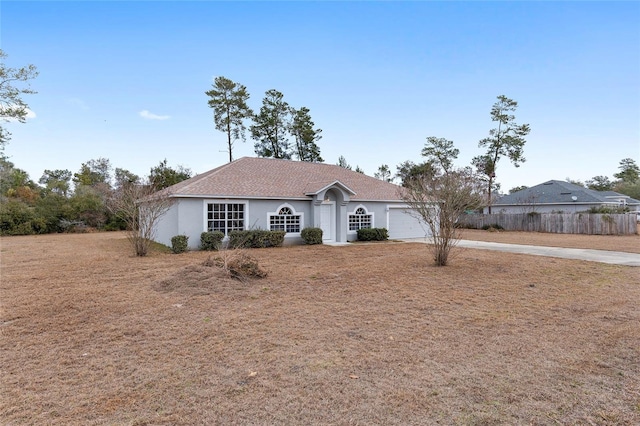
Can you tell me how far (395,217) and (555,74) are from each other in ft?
37.0

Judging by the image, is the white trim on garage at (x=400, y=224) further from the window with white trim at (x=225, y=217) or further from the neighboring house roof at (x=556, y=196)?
the neighboring house roof at (x=556, y=196)

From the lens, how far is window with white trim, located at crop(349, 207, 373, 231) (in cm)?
→ 2039

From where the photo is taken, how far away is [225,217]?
16828mm

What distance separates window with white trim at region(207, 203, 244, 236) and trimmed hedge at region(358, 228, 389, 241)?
23.3 ft

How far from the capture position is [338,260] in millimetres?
12672

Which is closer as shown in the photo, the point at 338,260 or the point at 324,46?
the point at 338,260

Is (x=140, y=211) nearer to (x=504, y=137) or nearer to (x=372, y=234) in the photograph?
(x=372, y=234)

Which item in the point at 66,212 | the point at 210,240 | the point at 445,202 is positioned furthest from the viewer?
the point at 66,212

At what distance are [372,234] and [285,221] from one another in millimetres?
5426

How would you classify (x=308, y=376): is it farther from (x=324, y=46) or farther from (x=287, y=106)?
(x=287, y=106)

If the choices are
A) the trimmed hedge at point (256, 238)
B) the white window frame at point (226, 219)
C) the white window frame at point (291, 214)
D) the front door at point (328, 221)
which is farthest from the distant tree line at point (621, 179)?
the white window frame at point (226, 219)

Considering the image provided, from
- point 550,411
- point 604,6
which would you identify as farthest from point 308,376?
point 604,6

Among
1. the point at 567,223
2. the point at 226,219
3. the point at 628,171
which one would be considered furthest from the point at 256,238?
the point at 628,171

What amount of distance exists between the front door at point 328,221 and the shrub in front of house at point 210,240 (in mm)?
5941
